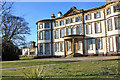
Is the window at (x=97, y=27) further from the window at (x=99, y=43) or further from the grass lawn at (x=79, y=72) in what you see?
the grass lawn at (x=79, y=72)

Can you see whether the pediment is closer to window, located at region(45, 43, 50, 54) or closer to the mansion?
the mansion

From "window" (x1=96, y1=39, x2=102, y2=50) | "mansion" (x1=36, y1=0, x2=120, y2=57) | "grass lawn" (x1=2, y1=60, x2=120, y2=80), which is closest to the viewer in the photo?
"grass lawn" (x1=2, y1=60, x2=120, y2=80)

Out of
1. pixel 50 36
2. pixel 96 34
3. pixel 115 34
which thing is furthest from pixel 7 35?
pixel 115 34

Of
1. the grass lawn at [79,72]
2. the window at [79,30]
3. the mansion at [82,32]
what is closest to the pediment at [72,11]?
the mansion at [82,32]

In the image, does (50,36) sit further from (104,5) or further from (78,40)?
(104,5)

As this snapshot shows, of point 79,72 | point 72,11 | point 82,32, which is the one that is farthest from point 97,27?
point 79,72

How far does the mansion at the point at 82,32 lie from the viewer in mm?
30780

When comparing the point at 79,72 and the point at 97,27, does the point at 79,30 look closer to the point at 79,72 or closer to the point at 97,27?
the point at 97,27

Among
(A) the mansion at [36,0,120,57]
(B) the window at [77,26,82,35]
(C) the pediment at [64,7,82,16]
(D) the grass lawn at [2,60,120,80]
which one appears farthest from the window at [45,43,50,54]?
(D) the grass lawn at [2,60,120,80]

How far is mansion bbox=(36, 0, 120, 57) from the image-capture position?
30780 millimetres

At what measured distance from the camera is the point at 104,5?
1287 inches

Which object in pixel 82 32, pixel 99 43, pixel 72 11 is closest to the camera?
pixel 99 43

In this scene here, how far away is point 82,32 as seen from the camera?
121 ft

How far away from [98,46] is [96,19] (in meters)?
5.73
